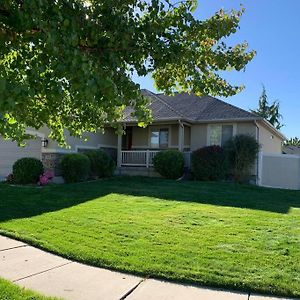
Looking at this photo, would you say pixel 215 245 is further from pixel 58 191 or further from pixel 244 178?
pixel 244 178

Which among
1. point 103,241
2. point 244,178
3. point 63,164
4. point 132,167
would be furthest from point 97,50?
point 132,167

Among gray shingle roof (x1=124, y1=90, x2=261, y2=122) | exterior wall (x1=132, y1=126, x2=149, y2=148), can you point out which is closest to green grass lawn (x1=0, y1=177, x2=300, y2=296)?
gray shingle roof (x1=124, y1=90, x2=261, y2=122)

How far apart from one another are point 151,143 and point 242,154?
242 inches

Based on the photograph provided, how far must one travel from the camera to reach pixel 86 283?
18.6 ft

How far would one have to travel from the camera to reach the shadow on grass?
11.8 metres

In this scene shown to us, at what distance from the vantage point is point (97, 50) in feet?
13.9

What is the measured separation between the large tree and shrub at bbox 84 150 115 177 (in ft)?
51.2

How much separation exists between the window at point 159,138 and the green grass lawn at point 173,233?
9.52 metres

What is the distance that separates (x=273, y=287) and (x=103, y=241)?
11.3ft

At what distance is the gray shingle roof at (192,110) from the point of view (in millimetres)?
21891

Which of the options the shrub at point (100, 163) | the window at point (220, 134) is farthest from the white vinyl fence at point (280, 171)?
the shrub at point (100, 163)

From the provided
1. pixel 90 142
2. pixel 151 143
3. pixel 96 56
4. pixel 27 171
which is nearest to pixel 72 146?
pixel 90 142

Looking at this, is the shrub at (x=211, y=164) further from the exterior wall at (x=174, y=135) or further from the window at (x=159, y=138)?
the window at (x=159, y=138)

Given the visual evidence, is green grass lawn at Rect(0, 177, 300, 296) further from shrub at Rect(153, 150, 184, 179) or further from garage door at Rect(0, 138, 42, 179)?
garage door at Rect(0, 138, 42, 179)
